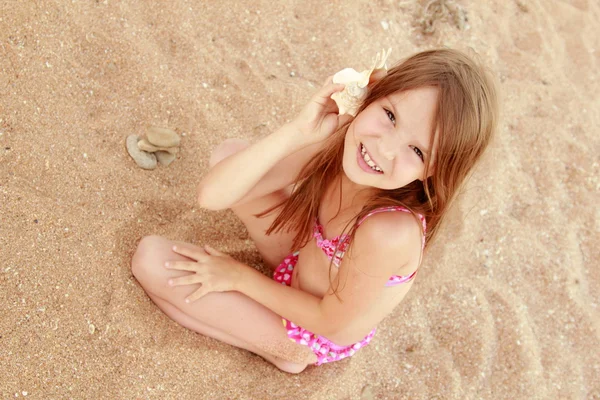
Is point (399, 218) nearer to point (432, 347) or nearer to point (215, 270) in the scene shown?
point (215, 270)

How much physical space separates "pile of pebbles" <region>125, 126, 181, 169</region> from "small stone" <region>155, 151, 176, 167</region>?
2 centimetres

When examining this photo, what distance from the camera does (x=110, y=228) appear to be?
196cm

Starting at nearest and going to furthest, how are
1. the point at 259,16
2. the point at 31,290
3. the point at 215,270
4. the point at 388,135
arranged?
1. the point at 388,135
2. the point at 31,290
3. the point at 215,270
4. the point at 259,16

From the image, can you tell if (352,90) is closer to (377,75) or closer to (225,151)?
(377,75)

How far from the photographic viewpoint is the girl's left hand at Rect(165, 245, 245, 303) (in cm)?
Answer: 187

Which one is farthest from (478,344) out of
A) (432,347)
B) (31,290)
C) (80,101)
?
(80,101)

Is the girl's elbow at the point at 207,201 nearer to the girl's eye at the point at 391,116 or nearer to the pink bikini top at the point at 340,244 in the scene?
the pink bikini top at the point at 340,244

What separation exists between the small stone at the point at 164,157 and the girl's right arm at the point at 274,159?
39 cm

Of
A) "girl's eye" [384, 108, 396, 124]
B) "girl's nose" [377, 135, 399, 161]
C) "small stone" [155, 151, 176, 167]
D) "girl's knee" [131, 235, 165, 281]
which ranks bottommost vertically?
"girl's knee" [131, 235, 165, 281]

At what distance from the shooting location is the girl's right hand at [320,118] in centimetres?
170

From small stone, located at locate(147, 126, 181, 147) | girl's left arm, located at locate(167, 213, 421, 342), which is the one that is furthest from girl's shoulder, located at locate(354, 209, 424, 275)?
small stone, located at locate(147, 126, 181, 147)

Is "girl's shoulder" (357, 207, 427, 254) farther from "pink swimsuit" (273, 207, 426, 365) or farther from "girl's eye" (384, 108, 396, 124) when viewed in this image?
"girl's eye" (384, 108, 396, 124)

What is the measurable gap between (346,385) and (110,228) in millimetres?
979

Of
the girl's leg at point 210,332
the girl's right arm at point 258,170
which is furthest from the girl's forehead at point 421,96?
the girl's leg at point 210,332
